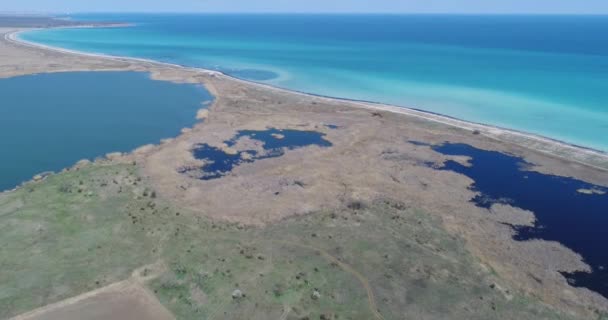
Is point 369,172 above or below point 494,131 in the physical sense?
below

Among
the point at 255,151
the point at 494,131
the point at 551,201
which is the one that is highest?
the point at 494,131

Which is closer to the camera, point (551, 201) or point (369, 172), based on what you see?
point (551, 201)

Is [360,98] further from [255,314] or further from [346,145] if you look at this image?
[255,314]

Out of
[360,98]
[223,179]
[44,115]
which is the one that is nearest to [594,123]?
[360,98]

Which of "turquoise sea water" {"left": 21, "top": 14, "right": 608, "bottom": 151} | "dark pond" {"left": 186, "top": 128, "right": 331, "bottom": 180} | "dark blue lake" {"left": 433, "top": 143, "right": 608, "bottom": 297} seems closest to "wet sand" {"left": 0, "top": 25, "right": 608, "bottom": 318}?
"dark blue lake" {"left": 433, "top": 143, "right": 608, "bottom": 297}

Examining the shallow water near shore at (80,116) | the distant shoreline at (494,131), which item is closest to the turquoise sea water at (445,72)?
the distant shoreline at (494,131)

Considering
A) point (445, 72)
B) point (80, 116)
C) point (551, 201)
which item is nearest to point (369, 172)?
point (551, 201)

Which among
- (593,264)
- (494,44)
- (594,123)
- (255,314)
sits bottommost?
(255,314)

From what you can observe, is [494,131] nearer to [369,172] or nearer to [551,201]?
[551,201]
